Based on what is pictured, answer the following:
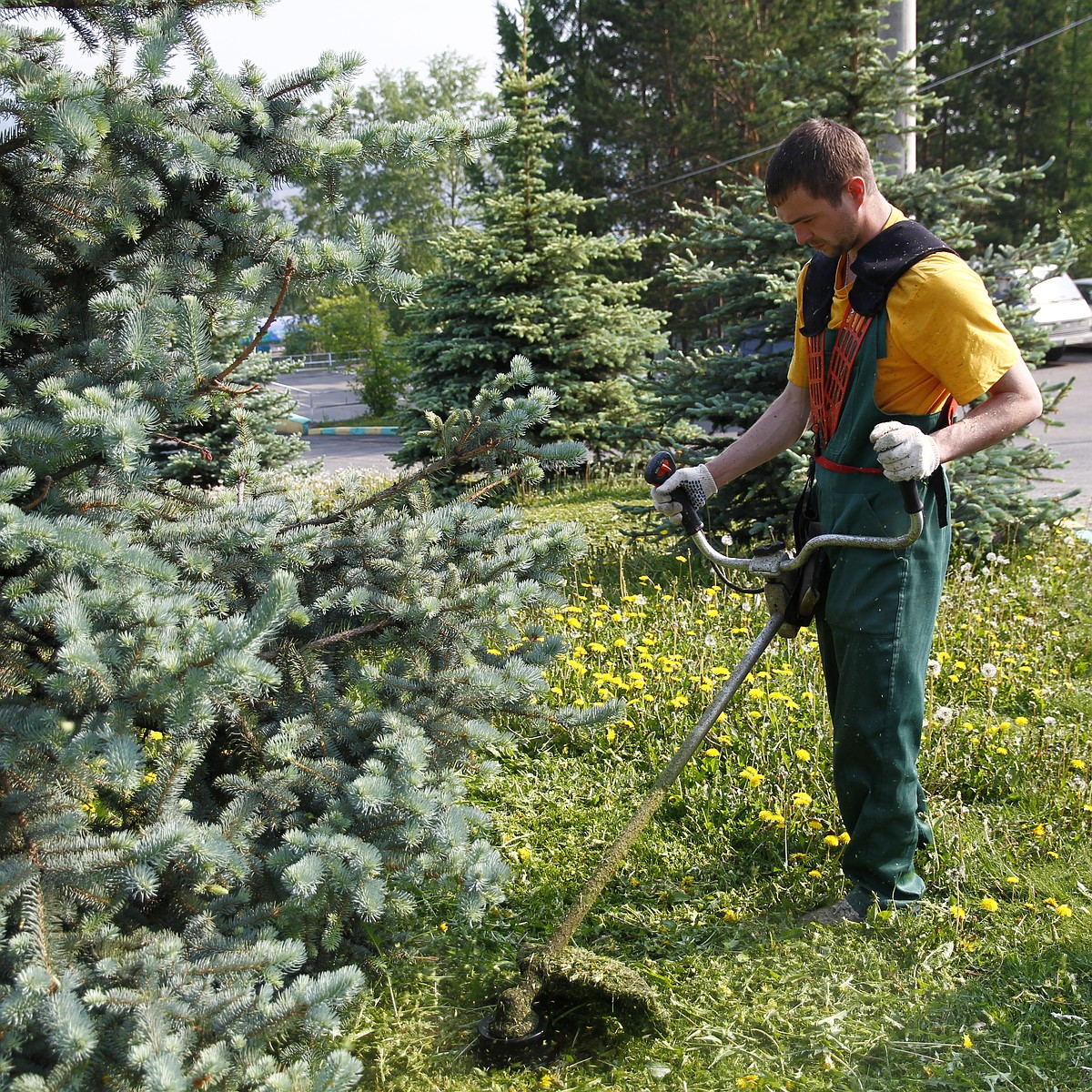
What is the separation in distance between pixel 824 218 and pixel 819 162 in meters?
0.15

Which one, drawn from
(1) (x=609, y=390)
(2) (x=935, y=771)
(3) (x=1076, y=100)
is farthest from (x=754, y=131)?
(2) (x=935, y=771)

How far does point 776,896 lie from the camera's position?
3004 mm

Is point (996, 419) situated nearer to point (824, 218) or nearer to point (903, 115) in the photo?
point (824, 218)

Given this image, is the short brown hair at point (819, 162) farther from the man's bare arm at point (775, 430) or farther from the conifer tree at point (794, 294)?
the conifer tree at point (794, 294)

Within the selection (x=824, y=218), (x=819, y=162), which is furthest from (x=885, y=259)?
(x=819, y=162)

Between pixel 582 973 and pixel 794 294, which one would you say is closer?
pixel 582 973

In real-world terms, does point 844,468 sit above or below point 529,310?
below

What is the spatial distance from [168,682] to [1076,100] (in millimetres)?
28745

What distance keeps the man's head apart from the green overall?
0.82 feet

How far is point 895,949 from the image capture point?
2734 millimetres

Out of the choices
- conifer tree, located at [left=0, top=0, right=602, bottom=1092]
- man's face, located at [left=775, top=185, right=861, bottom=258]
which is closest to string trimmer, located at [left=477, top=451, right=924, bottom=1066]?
conifer tree, located at [left=0, top=0, right=602, bottom=1092]

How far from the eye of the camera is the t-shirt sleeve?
234 centimetres

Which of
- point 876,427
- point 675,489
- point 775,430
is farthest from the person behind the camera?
point 775,430

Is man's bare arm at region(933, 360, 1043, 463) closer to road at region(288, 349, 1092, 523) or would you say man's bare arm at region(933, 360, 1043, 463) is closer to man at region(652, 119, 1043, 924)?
man at region(652, 119, 1043, 924)
